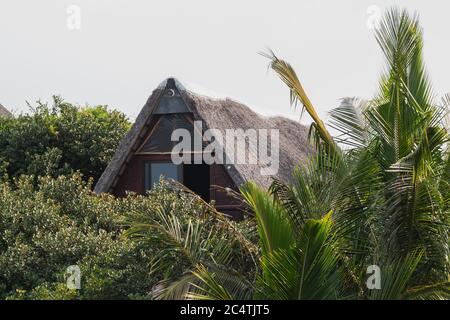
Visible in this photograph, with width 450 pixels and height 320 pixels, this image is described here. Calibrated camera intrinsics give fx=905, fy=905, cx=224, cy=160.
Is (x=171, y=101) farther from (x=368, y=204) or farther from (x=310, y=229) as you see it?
(x=310, y=229)

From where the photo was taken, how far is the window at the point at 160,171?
15.7 meters

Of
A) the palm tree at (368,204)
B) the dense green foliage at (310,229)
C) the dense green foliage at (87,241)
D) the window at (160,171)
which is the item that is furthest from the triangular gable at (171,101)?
the palm tree at (368,204)

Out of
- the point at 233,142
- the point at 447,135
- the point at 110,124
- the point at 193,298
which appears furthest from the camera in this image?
the point at 110,124

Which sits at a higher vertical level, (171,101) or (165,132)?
(171,101)

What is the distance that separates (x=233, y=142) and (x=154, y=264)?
6030 millimetres

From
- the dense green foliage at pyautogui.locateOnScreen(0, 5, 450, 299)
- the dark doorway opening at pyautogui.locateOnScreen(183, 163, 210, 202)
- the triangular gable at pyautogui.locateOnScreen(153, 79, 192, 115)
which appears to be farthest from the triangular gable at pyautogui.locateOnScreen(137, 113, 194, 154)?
the dense green foliage at pyautogui.locateOnScreen(0, 5, 450, 299)

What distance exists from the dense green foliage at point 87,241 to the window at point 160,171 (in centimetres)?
307

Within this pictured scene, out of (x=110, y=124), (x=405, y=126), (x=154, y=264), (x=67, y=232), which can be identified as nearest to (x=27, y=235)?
(x=67, y=232)

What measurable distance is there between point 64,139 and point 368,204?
1163 centimetres

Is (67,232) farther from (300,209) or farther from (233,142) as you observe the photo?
(233,142)

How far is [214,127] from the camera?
15023mm

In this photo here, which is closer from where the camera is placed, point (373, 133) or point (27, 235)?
point (373, 133)

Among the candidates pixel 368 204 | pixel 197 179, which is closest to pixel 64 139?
pixel 197 179

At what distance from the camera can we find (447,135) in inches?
366
